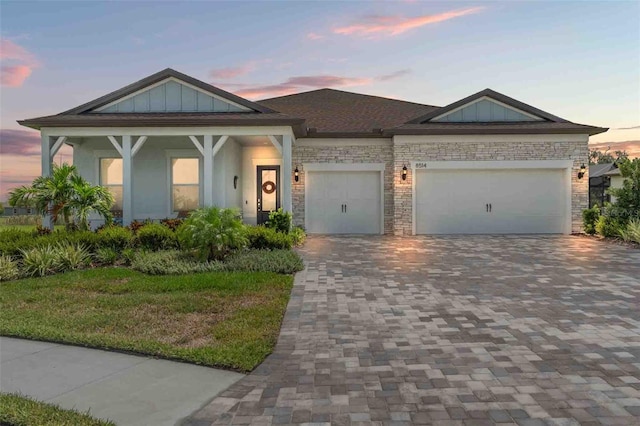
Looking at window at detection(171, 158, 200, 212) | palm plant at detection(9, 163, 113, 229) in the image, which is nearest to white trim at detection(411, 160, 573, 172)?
window at detection(171, 158, 200, 212)

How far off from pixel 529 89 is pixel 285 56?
34.9ft

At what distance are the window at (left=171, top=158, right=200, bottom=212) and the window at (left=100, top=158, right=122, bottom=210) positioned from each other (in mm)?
1963

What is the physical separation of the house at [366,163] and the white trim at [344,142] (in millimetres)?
37

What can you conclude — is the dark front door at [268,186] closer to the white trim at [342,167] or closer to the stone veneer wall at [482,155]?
the white trim at [342,167]

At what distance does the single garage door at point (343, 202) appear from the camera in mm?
15898

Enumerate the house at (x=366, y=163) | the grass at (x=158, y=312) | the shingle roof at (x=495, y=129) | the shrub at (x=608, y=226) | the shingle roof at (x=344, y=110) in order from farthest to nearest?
the shingle roof at (x=344, y=110) < the shingle roof at (x=495, y=129) < the house at (x=366, y=163) < the shrub at (x=608, y=226) < the grass at (x=158, y=312)

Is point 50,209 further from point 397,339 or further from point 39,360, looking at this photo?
point 397,339

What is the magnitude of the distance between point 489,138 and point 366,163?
4411mm

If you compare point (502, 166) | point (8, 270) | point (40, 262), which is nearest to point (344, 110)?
point (502, 166)

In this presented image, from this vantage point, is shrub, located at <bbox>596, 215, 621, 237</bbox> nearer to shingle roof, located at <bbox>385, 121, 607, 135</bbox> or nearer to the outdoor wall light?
the outdoor wall light

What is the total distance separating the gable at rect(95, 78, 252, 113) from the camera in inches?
555

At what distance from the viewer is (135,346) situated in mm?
4363

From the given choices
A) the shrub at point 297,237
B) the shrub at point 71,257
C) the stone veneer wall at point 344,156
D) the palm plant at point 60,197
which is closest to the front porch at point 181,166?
the shrub at point 297,237

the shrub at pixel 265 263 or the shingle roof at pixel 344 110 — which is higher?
the shingle roof at pixel 344 110
